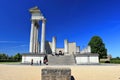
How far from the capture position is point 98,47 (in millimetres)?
62844

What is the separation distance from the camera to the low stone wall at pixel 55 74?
8859mm

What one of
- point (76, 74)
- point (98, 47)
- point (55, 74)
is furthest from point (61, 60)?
point (98, 47)

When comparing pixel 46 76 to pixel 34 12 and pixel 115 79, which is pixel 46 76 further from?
pixel 34 12

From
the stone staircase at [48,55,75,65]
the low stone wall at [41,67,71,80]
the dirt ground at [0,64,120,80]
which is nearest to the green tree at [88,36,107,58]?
the stone staircase at [48,55,75,65]

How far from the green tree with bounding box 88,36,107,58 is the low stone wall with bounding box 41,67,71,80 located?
5471cm

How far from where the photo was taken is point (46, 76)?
886cm

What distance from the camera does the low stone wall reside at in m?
8.86

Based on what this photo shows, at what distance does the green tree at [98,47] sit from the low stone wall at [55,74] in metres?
54.7

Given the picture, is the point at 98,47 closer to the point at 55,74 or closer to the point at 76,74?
the point at 76,74

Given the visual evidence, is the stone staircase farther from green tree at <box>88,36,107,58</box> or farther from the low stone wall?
green tree at <box>88,36,107,58</box>

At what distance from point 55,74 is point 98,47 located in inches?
2218

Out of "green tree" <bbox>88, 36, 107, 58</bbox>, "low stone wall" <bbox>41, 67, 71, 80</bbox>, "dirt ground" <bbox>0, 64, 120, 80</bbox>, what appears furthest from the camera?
"green tree" <bbox>88, 36, 107, 58</bbox>

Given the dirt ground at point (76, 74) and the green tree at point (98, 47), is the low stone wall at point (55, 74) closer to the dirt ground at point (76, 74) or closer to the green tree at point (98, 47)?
the dirt ground at point (76, 74)

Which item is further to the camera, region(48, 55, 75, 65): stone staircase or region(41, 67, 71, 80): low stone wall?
region(48, 55, 75, 65): stone staircase
